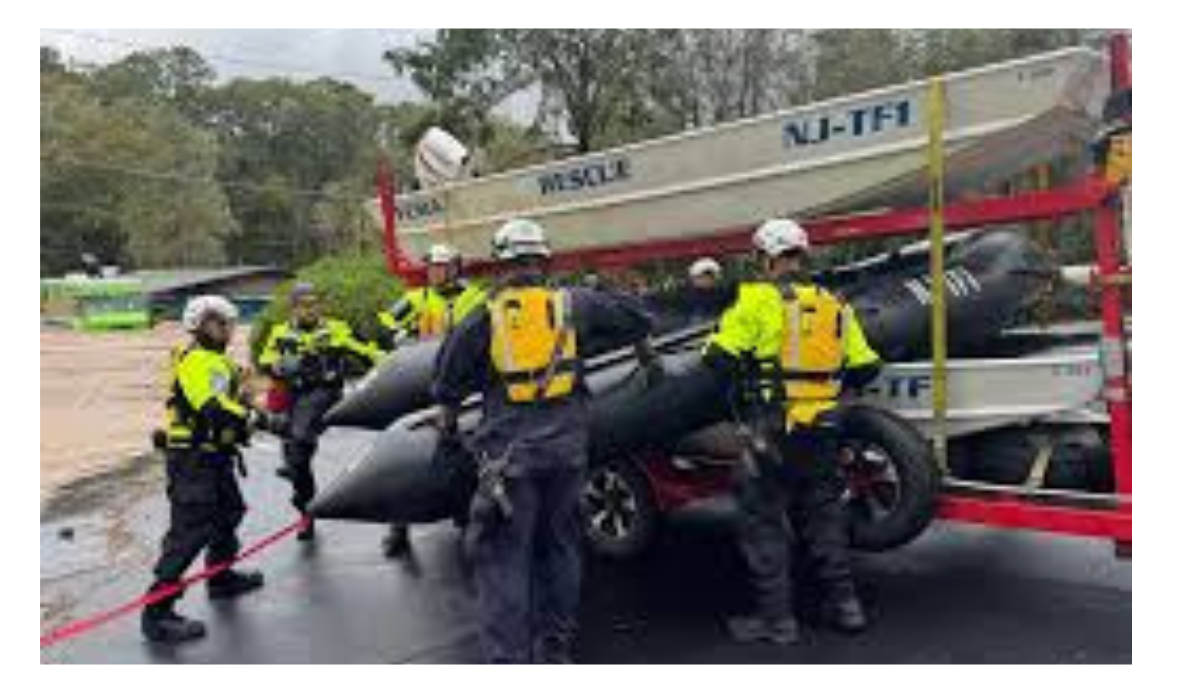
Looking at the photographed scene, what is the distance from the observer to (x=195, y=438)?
5949mm

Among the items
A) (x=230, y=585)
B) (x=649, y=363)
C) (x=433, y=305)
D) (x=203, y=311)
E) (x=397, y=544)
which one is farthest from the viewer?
(x=433, y=305)

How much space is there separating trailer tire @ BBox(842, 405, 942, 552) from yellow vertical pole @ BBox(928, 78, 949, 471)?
174mm

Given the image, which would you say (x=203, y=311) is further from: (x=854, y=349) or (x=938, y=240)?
(x=938, y=240)

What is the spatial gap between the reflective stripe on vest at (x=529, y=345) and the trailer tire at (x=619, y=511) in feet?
4.88

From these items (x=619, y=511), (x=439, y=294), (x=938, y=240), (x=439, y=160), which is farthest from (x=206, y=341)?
(x=938, y=240)

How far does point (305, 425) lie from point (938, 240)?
3.95 m

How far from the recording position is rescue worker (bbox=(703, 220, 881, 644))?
17.4ft

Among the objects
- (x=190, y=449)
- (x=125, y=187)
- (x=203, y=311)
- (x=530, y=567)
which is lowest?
(x=530, y=567)

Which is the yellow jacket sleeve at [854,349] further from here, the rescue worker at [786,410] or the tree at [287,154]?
the tree at [287,154]

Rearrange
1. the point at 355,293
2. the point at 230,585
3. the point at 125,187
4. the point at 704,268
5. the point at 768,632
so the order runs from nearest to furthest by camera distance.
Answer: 1. the point at 768,632
2. the point at 230,585
3. the point at 704,268
4. the point at 355,293
5. the point at 125,187

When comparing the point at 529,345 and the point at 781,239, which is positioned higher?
the point at 781,239

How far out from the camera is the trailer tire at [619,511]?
6.54 m

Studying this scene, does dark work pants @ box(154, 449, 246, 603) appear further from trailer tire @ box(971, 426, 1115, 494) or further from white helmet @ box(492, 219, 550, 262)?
trailer tire @ box(971, 426, 1115, 494)

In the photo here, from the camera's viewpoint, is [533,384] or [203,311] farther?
[203,311]
